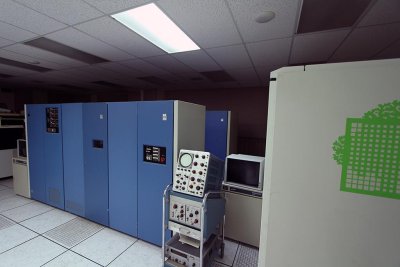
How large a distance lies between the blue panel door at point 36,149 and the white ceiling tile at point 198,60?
2.68 m

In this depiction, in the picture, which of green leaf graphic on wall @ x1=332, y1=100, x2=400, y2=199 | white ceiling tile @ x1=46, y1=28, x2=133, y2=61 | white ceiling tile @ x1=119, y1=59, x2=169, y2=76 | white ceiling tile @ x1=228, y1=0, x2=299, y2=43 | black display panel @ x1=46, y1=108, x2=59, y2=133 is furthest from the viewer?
white ceiling tile @ x1=119, y1=59, x2=169, y2=76

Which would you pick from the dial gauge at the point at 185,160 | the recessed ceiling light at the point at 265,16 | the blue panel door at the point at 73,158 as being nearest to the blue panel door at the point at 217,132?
the recessed ceiling light at the point at 265,16

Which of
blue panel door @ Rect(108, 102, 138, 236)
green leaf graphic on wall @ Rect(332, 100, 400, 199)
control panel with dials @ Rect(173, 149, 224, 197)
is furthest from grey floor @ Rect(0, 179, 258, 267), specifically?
green leaf graphic on wall @ Rect(332, 100, 400, 199)

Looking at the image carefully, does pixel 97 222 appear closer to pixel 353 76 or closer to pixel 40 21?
pixel 40 21

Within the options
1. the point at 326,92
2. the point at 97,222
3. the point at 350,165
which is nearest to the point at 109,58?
the point at 97,222

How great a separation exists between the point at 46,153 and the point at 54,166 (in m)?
0.32

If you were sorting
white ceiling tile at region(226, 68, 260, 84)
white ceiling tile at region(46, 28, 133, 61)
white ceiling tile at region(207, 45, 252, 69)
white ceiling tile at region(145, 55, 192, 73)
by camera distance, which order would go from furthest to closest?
white ceiling tile at region(226, 68, 260, 84) → white ceiling tile at region(145, 55, 192, 73) → white ceiling tile at region(207, 45, 252, 69) → white ceiling tile at region(46, 28, 133, 61)

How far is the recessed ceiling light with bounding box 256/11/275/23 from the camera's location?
6.46 ft

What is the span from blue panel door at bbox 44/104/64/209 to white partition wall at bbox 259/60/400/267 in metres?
3.41

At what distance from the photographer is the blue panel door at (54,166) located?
122 inches

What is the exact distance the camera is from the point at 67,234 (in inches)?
100

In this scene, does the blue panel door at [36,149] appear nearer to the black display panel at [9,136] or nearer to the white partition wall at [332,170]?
the black display panel at [9,136]

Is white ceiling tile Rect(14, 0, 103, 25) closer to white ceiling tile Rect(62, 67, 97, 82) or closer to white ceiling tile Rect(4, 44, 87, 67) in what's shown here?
white ceiling tile Rect(4, 44, 87, 67)

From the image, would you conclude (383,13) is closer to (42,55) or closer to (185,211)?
(185,211)
